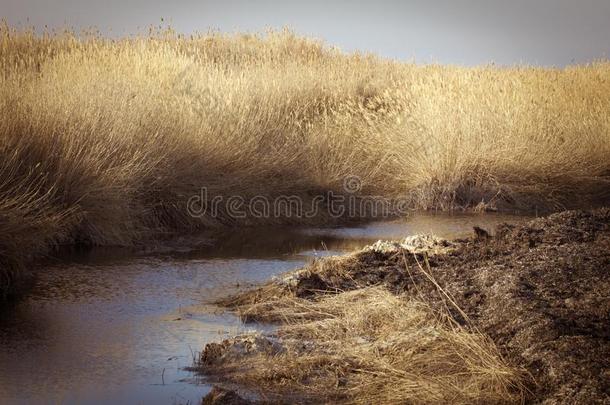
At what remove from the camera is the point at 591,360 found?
4.55 metres

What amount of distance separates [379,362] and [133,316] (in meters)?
2.27

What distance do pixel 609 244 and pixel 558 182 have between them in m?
7.01

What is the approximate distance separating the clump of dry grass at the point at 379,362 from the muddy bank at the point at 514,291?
4 cm

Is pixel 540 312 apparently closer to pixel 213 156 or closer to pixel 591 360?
pixel 591 360

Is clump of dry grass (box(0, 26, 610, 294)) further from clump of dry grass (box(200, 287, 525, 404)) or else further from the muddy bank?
clump of dry grass (box(200, 287, 525, 404))

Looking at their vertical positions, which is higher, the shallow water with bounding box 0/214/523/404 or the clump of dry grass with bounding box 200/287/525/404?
the clump of dry grass with bounding box 200/287/525/404

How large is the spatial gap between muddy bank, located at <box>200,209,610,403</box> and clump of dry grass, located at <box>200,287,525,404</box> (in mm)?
45

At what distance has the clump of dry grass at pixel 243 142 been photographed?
9219 millimetres

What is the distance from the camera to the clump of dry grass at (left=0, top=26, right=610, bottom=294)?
922cm

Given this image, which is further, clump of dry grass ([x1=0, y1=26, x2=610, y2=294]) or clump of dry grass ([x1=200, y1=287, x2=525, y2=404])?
clump of dry grass ([x1=0, y1=26, x2=610, y2=294])

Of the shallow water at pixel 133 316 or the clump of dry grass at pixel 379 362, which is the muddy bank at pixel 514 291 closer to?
the clump of dry grass at pixel 379 362

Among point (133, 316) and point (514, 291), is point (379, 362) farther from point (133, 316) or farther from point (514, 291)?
point (133, 316)

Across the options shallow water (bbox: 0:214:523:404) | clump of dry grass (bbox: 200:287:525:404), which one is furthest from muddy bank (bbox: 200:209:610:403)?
shallow water (bbox: 0:214:523:404)

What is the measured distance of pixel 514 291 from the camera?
5863mm
